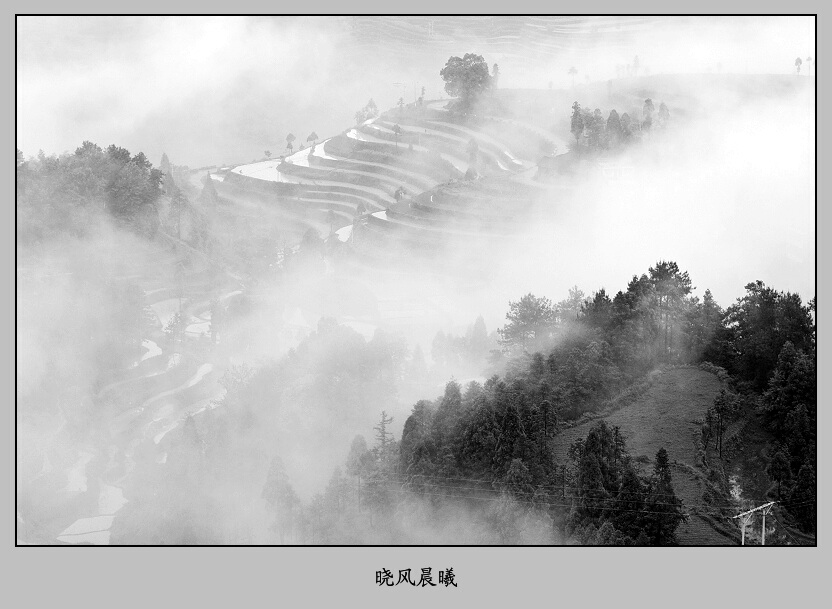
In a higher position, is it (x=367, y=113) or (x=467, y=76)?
Answer: (x=367, y=113)

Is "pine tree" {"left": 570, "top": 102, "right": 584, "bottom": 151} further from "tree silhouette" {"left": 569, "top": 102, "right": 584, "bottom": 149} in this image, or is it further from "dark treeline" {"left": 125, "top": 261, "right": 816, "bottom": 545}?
"dark treeline" {"left": 125, "top": 261, "right": 816, "bottom": 545}

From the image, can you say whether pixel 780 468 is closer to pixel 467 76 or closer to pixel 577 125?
pixel 577 125

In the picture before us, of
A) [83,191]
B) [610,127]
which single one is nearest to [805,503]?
[610,127]

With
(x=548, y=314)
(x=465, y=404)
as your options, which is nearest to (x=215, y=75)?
(x=548, y=314)

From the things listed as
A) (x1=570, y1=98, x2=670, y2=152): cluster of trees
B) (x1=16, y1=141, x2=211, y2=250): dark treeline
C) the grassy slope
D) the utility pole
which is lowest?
the utility pole

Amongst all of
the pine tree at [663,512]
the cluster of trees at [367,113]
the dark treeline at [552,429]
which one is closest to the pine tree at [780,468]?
the dark treeline at [552,429]

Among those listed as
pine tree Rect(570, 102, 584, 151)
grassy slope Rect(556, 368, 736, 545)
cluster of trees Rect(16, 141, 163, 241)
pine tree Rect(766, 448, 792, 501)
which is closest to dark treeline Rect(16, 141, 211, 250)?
cluster of trees Rect(16, 141, 163, 241)
